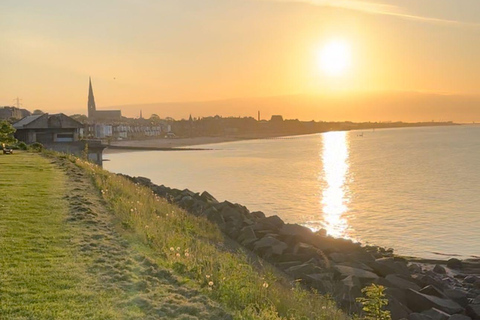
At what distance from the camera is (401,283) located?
1426 cm

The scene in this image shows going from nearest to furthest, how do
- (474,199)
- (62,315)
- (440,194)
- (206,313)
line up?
(62,315), (206,313), (474,199), (440,194)

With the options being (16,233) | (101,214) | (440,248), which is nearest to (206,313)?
(16,233)

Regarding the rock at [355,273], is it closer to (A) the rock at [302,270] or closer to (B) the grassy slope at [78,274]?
(A) the rock at [302,270]

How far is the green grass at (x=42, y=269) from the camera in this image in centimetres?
654

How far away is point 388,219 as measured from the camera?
99.9 ft

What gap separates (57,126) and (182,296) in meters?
53.2

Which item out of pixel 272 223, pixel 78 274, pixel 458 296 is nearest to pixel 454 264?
pixel 458 296

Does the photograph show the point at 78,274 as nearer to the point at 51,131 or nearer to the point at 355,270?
the point at 355,270

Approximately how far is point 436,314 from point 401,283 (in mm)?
2198

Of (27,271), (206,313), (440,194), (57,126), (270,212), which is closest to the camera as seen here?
(206,313)

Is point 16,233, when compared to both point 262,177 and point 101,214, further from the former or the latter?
point 262,177

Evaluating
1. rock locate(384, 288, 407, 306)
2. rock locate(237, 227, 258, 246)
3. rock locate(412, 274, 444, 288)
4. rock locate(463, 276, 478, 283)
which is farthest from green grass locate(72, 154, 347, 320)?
rock locate(463, 276, 478, 283)

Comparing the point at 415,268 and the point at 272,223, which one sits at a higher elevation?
the point at 272,223

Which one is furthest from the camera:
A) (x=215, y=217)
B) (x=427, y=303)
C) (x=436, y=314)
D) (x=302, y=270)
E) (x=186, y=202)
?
(x=186, y=202)
